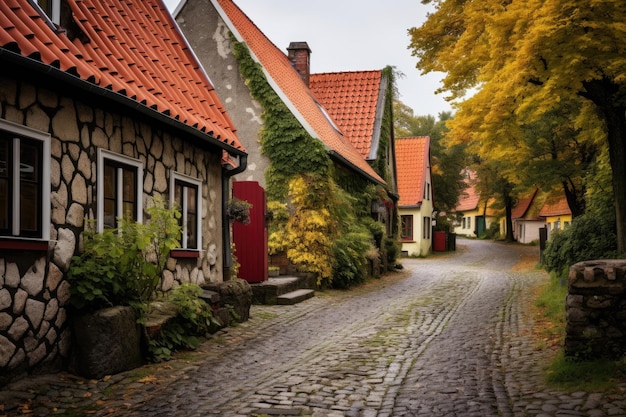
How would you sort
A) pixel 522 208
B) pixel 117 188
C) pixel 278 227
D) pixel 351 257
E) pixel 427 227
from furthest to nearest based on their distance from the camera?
1. pixel 522 208
2. pixel 427 227
3. pixel 351 257
4. pixel 278 227
5. pixel 117 188

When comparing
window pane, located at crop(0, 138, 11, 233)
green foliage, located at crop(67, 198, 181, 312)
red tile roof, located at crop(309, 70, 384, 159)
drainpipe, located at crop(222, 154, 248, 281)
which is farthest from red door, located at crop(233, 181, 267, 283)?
red tile roof, located at crop(309, 70, 384, 159)

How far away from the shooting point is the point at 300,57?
77.6ft

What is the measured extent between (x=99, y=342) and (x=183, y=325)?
5.95ft

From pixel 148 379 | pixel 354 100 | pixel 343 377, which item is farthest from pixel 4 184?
pixel 354 100

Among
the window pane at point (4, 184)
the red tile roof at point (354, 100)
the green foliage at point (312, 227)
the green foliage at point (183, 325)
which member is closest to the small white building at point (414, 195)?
the red tile roof at point (354, 100)

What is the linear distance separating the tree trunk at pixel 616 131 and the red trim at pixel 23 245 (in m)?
10.0

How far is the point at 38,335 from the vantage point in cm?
603

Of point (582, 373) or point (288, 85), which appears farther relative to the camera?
point (288, 85)

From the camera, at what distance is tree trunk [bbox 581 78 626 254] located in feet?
38.7

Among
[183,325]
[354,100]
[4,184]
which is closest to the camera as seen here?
[4,184]

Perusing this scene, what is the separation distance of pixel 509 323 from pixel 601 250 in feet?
12.8

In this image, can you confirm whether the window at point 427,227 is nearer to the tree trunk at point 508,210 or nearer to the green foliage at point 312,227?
the tree trunk at point 508,210

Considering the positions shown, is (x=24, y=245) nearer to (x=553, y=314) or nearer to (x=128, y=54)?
(x=128, y=54)

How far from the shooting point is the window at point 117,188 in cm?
720
